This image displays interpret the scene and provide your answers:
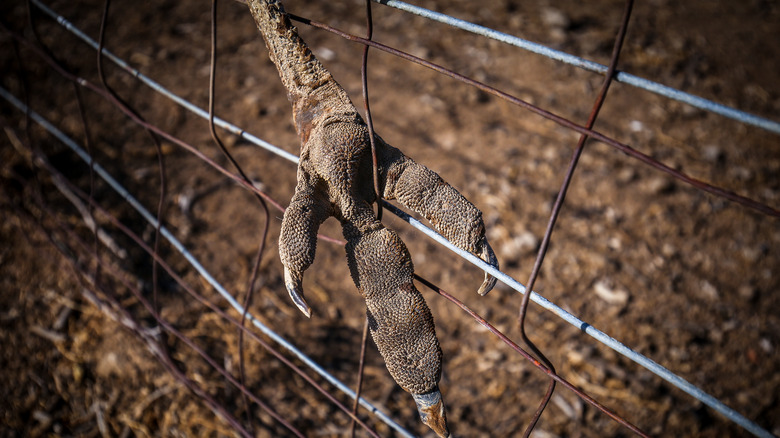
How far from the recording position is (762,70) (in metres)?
3.45

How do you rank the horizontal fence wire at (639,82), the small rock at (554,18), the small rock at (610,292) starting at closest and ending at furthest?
the horizontal fence wire at (639,82) < the small rock at (610,292) < the small rock at (554,18)

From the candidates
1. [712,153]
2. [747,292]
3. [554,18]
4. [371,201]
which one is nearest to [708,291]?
[747,292]

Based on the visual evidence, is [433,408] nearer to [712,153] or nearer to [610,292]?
[610,292]

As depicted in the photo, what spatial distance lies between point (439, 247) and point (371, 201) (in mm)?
1636

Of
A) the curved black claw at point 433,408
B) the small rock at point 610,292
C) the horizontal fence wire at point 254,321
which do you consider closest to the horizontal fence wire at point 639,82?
the curved black claw at point 433,408

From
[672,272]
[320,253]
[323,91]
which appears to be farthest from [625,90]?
[323,91]

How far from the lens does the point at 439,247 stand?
252 cm

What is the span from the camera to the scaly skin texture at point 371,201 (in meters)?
0.84

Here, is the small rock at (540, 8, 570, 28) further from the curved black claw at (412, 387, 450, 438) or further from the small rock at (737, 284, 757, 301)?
the curved black claw at (412, 387, 450, 438)

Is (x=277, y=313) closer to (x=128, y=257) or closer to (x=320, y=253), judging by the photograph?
(x=320, y=253)

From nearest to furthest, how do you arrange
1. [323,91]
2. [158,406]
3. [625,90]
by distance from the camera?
[323,91] < [158,406] < [625,90]

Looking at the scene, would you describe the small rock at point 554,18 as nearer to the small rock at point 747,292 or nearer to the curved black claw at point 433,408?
the small rock at point 747,292

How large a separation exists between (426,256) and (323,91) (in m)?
1.63

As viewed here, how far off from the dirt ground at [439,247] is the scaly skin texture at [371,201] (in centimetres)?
112
